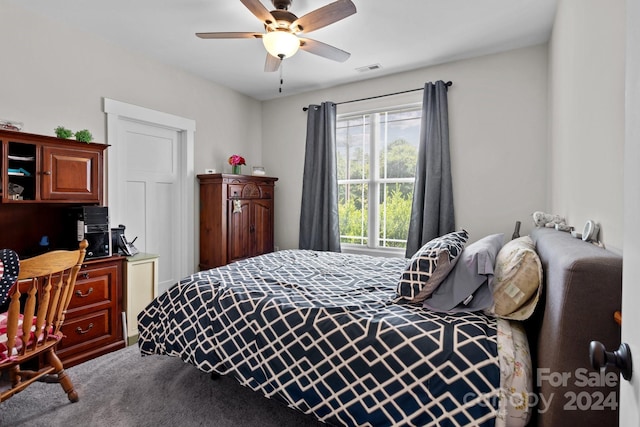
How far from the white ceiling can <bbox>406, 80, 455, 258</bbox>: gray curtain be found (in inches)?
17.8

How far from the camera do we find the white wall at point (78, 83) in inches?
98.3

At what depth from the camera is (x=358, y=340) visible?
1.45 metres

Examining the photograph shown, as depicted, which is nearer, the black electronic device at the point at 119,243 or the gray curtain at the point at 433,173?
the black electronic device at the point at 119,243

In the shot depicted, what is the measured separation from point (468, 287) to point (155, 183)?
3.30 metres

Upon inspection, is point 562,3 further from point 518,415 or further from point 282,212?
→ point 282,212

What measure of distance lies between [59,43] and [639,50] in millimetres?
3654

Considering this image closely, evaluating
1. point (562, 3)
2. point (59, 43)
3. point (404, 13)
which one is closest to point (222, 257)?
point (59, 43)

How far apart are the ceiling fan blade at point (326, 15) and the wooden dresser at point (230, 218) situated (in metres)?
1.96

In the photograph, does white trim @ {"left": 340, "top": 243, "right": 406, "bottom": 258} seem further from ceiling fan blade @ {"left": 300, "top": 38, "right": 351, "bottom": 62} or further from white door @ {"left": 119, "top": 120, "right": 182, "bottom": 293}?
ceiling fan blade @ {"left": 300, "top": 38, "right": 351, "bottom": 62}

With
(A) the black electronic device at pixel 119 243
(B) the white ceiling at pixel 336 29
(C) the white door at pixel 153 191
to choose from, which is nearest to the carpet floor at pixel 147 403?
(A) the black electronic device at pixel 119 243

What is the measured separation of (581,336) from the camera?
962 mm

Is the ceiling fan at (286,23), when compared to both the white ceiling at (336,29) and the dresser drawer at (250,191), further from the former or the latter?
the dresser drawer at (250,191)

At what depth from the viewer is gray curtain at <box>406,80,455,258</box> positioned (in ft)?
11.2

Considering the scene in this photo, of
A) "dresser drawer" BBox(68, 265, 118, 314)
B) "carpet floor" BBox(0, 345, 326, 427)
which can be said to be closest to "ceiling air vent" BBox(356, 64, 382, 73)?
"dresser drawer" BBox(68, 265, 118, 314)
